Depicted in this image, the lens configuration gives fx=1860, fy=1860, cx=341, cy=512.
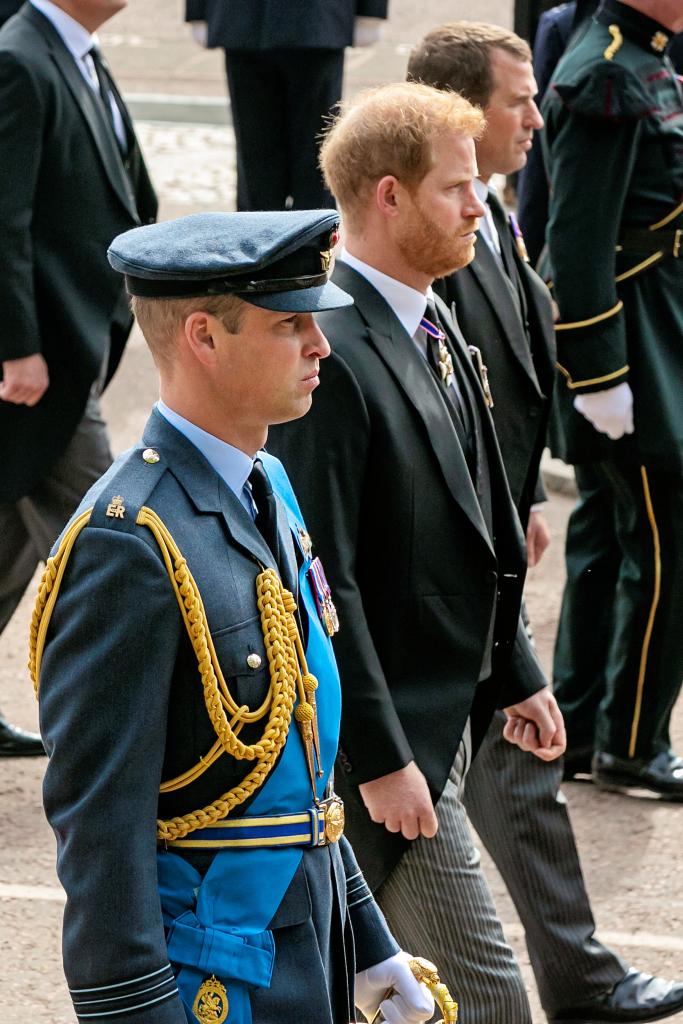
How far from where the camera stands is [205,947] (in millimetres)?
2266

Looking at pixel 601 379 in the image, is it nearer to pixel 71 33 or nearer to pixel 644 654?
pixel 644 654

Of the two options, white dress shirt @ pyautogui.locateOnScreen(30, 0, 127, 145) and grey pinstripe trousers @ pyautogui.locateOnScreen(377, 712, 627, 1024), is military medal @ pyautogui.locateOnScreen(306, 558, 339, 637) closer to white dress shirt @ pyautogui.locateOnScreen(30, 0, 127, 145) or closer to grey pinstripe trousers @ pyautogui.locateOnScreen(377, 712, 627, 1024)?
grey pinstripe trousers @ pyautogui.locateOnScreen(377, 712, 627, 1024)

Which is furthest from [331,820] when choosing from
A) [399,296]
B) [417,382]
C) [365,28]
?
[365,28]

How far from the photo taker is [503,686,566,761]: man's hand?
370cm

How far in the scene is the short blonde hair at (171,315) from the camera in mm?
2340

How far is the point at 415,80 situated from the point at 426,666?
4.75 feet

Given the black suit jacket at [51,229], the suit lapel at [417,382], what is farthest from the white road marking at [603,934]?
the suit lapel at [417,382]

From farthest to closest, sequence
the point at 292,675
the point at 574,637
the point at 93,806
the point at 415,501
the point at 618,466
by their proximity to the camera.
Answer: the point at 574,637 → the point at 618,466 → the point at 415,501 → the point at 292,675 → the point at 93,806

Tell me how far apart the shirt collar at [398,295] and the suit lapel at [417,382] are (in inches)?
0.4

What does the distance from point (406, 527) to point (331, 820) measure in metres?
0.90

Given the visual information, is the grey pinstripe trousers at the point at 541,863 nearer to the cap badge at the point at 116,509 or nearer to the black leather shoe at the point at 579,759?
the black leather shoe at the point at 579,759

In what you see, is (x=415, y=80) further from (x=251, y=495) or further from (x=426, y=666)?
(x=251, y=495)

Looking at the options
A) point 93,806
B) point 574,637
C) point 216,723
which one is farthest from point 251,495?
point 574,637

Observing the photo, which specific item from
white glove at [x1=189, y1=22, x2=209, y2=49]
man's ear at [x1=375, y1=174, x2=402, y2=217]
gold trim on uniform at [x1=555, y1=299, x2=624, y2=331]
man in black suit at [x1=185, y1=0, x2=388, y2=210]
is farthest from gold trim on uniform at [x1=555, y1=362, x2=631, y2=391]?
white glove at [x1=189, y1=22, x2=209, y2=49]
